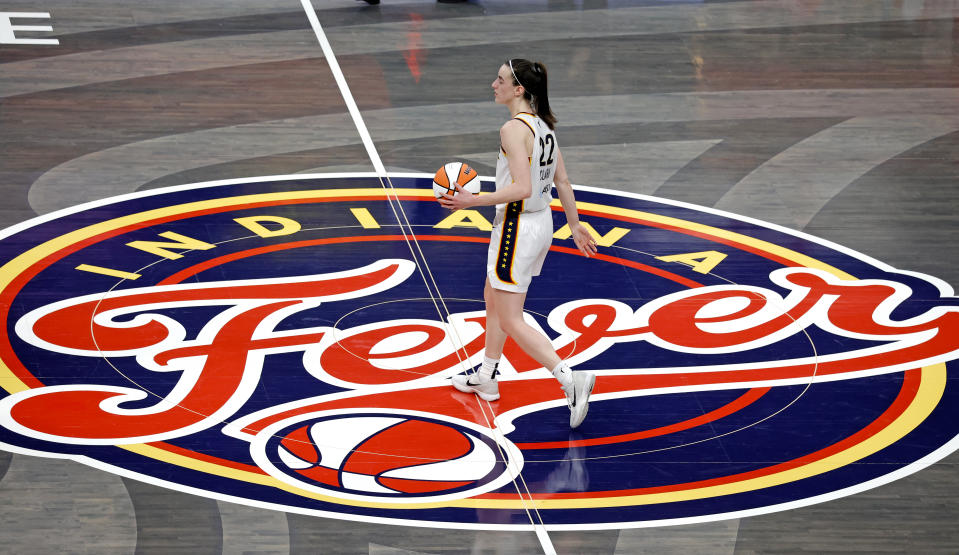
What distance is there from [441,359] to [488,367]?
481mm

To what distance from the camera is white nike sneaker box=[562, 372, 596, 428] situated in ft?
17.8

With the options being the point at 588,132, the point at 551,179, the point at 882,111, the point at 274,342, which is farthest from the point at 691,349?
the point at 882,111

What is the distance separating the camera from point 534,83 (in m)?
5.30

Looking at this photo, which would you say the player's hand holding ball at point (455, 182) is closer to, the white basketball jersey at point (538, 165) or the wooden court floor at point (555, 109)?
the white basketball jersey at point (538, 165)

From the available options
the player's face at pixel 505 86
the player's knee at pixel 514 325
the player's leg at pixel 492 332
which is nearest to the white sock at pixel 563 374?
the player's knee at pixel 514 325

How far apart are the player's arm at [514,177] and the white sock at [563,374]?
2.66 feet

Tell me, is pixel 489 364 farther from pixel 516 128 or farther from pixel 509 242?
pixel 516 128

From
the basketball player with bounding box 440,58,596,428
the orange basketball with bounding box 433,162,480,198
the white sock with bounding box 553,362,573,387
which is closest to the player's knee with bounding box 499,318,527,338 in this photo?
the basketball player with bounding box 440,58,596,428

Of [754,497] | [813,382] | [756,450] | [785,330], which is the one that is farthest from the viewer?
[785,330]

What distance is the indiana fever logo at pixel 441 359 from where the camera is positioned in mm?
5105

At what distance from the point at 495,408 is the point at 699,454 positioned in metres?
0.99

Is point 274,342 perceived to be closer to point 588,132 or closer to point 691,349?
point 691,349

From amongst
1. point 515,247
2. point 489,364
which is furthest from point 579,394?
point 515,247

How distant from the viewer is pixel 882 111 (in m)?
9.70
